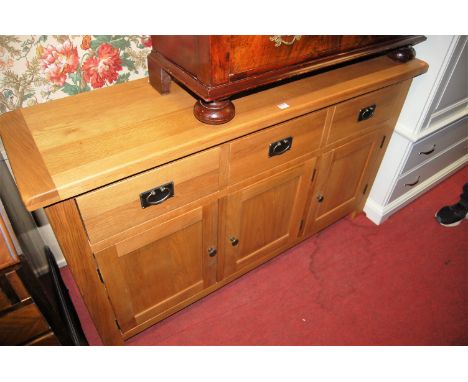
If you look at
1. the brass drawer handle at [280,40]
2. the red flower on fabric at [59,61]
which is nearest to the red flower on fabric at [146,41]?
the red flower on fabric at [59,61]

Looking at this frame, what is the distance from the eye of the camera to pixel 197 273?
1.43 m

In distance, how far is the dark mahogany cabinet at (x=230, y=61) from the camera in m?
0.94

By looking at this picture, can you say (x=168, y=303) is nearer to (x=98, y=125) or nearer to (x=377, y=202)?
(x=98, y=125)

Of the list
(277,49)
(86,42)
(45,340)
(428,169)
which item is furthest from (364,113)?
(45,340)

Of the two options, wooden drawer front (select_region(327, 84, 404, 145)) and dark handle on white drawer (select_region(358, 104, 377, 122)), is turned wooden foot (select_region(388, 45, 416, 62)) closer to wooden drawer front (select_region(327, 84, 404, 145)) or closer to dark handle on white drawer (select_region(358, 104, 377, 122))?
wooden drawer front (select_region(327, 84, 404, 145))

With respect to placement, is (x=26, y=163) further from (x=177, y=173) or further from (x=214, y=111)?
(x=214, y=111)

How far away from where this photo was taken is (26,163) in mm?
896

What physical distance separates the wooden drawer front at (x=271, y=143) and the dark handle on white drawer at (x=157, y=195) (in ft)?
0.75

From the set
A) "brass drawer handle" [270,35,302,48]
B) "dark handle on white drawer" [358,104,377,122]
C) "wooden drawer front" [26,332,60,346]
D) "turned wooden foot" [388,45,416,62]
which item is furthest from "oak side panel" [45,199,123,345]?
"turned wooden foot" [388,45,416,62]

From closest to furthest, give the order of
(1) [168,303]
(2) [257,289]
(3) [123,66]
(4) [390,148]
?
1. (3) [123,66]
2. (1) [168,303]
3. (2) [257,289]
4. (4) [390,148]

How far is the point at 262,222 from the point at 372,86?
0.70 m

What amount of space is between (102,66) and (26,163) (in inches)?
20.2

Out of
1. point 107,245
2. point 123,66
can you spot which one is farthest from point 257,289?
point 123,66

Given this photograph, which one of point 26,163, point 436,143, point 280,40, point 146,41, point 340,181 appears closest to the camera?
point 26,163
